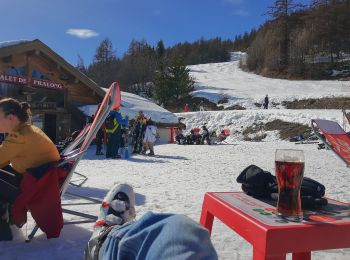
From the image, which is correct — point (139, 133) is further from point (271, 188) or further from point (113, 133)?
point (271, 188)

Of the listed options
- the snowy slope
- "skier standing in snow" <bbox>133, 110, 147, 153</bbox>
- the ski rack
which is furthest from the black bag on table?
the snowy slope

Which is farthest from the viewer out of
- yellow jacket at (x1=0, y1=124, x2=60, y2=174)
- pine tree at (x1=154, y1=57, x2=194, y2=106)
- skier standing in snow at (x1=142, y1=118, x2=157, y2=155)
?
pine tree at (x1=154, y1=57, x2=194, y2=106)

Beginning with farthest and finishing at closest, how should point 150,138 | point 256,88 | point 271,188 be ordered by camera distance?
point 256,88 → point 150,138 → point 271,188

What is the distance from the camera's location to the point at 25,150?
2.90m

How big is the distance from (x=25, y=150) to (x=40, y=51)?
1197cm

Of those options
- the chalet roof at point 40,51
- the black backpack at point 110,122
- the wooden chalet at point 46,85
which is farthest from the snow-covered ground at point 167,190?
the wooden chalet at point 46,85

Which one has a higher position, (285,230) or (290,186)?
(290,186)

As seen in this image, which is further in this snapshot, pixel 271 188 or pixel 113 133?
pixel 113 133

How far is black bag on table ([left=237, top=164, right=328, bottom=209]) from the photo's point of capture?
1.79 meters

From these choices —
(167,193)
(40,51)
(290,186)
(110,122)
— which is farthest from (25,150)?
(40,51)

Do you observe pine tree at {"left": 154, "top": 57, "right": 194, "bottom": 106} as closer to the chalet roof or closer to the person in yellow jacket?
the chalet roof

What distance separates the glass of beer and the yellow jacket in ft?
6.57

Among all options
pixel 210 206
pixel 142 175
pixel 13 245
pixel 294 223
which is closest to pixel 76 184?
pixel 142 175

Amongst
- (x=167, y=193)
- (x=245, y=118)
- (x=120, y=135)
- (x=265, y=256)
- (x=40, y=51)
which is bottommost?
(x=167, y=193)
